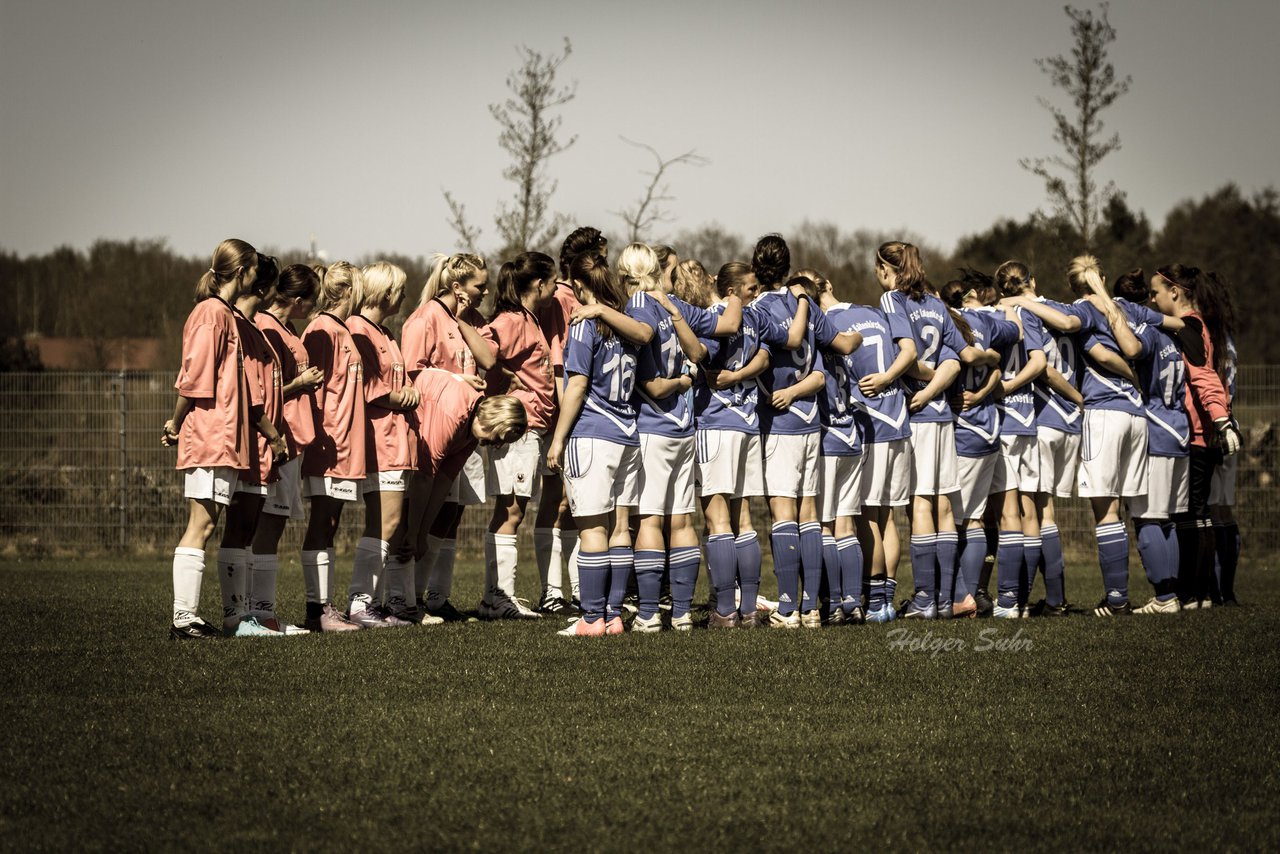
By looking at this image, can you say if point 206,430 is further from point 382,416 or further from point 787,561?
point 787,561

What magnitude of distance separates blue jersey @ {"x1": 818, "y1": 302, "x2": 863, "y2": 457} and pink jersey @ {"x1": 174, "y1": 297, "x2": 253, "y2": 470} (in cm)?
376

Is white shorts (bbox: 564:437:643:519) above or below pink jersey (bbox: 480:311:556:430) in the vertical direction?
below

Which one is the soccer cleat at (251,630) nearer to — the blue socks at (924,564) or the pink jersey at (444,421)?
the pink jersey at (444,421)

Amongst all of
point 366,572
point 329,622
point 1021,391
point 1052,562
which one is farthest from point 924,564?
point 329,622

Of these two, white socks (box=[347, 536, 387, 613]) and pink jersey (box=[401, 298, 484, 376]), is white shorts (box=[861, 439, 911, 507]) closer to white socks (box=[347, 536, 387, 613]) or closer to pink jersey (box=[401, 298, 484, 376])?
pink jersey (box=[401, 298, 484, 376])

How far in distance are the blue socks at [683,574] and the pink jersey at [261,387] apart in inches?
98.8

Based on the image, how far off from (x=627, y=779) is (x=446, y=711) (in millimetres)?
1351

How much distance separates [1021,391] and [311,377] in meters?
5.18

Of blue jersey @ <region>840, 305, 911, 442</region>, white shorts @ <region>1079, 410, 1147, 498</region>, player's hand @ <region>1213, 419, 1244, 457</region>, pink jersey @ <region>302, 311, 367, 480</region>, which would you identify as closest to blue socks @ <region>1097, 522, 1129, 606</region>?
white shorts @ <region>1079, 410, 1147, 498</region>

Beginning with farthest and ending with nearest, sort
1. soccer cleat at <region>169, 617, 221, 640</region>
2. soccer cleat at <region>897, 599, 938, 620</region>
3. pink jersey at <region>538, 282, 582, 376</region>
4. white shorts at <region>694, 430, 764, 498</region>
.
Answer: pink jersey at <region>538, 282, 582, 376</region> → soccer cleat at <region>897, 599, 938, 620</region> → white shorts at <region>694, 430, 764, 498</region> → soccer cleat at <region>169, 617, 221, 640</region>

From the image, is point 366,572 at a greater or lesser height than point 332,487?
lesser

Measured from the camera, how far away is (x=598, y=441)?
8.12 meters

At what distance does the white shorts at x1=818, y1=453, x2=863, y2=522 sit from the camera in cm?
916

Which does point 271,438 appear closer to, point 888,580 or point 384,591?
point 384,591
